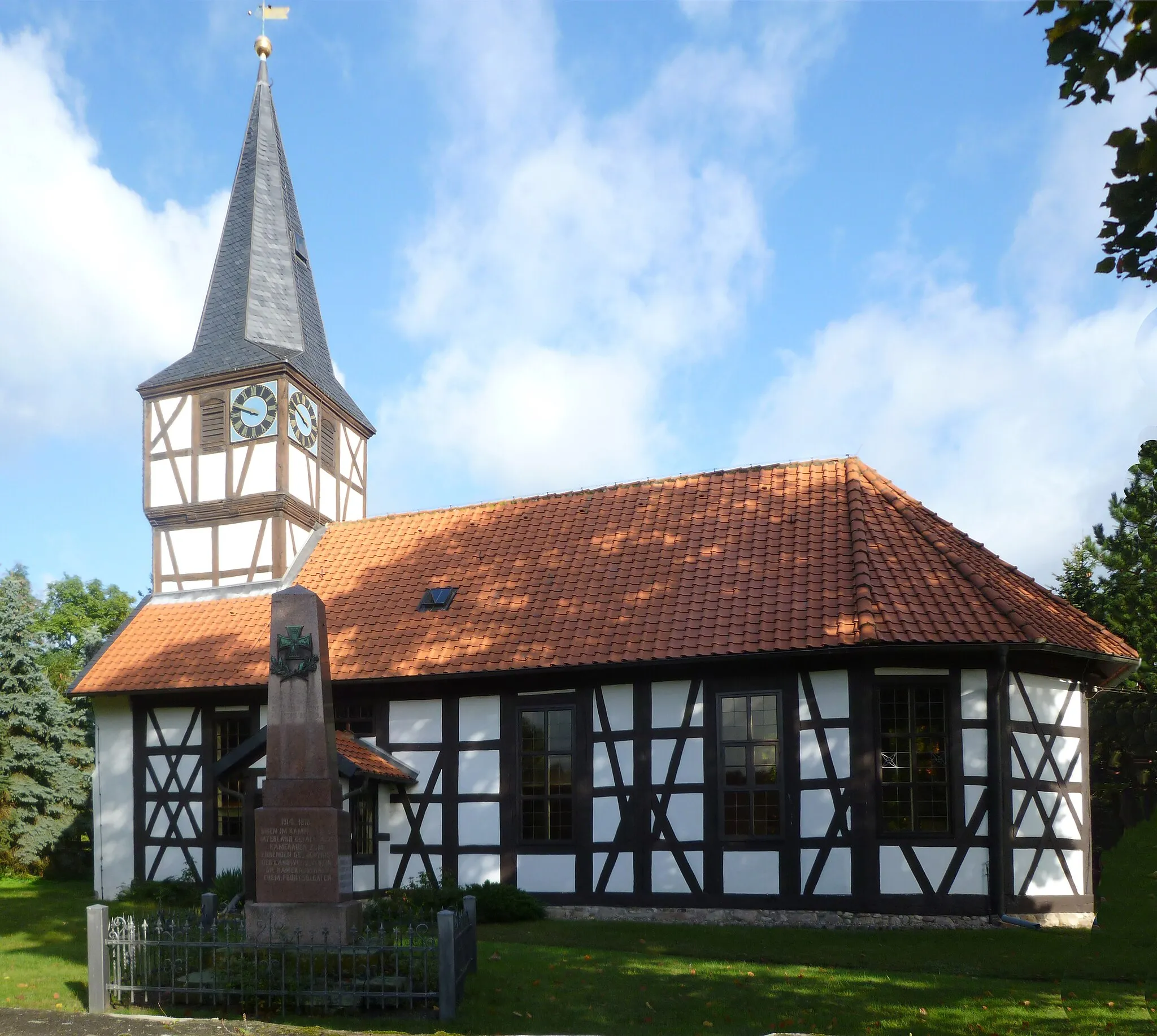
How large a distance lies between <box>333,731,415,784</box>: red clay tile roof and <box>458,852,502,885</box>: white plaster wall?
151 centimetres

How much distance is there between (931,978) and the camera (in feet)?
36.6

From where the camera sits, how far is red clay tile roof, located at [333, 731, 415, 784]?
55.3 feet

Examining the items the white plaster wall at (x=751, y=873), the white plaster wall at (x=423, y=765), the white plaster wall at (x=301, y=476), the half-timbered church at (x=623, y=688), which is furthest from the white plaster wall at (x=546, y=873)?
the white plaster wall at (x=301, y=476)

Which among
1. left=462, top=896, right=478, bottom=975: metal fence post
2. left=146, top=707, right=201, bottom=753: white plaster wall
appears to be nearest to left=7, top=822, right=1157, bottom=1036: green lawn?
left=462, top=896, right=478, bottom=975: metal fence post

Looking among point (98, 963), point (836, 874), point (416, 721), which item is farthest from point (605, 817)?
point (98, 963)

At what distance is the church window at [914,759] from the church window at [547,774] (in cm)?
457

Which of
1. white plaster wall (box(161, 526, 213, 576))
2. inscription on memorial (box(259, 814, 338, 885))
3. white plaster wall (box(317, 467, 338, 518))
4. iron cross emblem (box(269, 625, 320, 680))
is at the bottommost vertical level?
inscription on memorial (box(259, 814, 338, 885))

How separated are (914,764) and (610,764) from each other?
4.30m

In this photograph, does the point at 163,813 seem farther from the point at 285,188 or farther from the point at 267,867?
the point at 285,188

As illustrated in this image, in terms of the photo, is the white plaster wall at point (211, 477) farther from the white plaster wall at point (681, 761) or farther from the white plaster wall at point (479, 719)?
the white plaster wall at point (681, 761)

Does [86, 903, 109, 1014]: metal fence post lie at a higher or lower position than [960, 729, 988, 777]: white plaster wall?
lower

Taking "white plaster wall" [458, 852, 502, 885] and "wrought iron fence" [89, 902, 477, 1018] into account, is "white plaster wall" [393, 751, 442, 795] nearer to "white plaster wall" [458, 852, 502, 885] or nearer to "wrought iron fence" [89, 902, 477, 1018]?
"white plaster wall" [458, 852, 502, 885]

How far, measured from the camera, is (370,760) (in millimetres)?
17469

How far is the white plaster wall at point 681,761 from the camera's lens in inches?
641
